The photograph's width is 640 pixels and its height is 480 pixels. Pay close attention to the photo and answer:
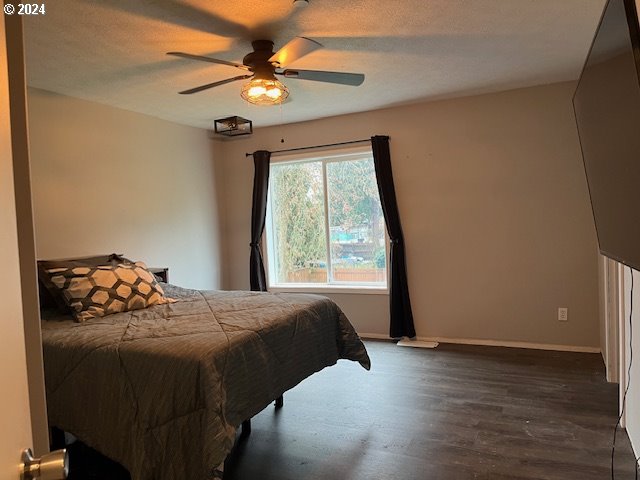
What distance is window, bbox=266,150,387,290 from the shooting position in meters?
4.86

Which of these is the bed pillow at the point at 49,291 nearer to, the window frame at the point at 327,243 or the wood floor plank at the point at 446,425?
the wood floor plank at the point at 446,425

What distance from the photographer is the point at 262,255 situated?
5324mm

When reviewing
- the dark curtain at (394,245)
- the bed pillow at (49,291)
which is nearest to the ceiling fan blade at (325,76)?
the dark curtain at (394,245)

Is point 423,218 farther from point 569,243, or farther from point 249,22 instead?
point 249,22

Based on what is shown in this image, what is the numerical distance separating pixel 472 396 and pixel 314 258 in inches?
100

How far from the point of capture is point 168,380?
187 centimetres

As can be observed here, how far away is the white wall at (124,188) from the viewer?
11.5ft

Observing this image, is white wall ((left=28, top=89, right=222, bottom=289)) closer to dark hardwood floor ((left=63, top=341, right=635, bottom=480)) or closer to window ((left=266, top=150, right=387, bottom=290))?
window ((left=266, top=150, right=387, bottom=290))

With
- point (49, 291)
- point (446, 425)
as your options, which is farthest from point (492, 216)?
point (49, 291)

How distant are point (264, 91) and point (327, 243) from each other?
8.55 feet

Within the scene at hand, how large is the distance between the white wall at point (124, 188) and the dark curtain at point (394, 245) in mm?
2055

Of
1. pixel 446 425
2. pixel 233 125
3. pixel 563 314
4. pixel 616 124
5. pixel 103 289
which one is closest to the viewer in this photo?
pixel 616 124

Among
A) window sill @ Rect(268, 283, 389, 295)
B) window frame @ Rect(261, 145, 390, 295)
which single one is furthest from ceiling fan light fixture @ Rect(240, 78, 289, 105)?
window sill @ Rect(268, 283, 389, 295)

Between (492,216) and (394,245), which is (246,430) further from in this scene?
(492,216)
